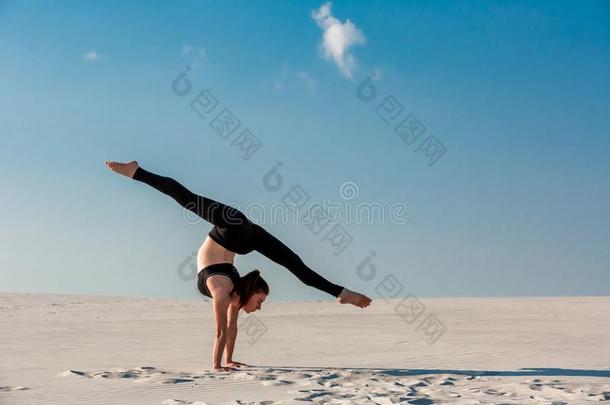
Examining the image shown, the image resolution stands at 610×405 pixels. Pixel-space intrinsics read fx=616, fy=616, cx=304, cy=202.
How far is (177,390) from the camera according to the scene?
563 cm

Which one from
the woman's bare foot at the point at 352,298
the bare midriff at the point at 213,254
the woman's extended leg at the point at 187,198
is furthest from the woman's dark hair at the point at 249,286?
the woman's bare foot at the point at 352,298

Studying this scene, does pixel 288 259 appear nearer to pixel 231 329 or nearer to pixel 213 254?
pixel 213 254

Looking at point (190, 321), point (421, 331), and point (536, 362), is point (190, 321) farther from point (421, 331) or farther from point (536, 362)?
point (536, 362)

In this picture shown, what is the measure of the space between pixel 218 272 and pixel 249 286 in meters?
0.38

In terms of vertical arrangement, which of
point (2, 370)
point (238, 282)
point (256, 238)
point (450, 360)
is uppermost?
point (256, 238)

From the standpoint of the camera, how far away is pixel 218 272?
6.81 metres

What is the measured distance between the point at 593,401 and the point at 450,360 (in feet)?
8.40

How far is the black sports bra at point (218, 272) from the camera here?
22.4ft

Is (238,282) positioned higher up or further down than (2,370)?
higher up

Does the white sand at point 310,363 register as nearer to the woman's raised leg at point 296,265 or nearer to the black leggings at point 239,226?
the woman's raised leg at point 296,265

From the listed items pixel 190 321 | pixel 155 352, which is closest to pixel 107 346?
pixel 155 352

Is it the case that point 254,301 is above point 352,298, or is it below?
below

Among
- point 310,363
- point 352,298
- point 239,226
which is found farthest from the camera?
point 310,363

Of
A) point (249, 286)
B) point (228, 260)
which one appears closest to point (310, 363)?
point (249, 286)
